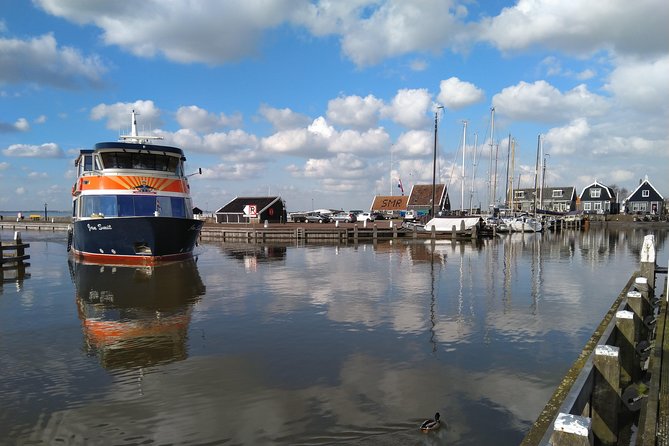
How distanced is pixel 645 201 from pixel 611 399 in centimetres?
10109

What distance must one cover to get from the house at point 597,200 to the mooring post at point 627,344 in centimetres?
9507

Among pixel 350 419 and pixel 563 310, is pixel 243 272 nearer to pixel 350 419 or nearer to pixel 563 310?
pixel 563 310

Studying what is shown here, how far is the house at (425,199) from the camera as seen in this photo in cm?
7662

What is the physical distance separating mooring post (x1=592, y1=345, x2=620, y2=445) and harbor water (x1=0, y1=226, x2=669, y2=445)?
1.04m

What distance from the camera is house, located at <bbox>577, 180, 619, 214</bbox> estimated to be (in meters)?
91.5

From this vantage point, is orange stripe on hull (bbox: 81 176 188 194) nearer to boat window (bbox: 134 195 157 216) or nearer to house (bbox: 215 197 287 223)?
boat window (bbox: 134 195 157 216)

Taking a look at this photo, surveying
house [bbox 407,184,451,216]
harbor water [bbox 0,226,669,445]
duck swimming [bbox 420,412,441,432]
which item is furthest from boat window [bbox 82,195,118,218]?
house [bbox 407,184,451,216]

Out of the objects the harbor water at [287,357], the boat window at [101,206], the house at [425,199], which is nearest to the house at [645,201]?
the house at [425,199]

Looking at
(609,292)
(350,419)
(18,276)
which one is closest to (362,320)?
(350,419)

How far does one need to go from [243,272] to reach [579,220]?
2207 inches

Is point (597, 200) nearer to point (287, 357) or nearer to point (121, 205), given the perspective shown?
point (121, 205)

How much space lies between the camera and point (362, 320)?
11703 millimetres

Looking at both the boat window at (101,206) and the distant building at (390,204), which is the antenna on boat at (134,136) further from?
the distant building at (390,204)

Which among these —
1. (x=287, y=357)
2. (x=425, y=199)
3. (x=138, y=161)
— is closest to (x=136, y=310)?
(x=287, y=357)
